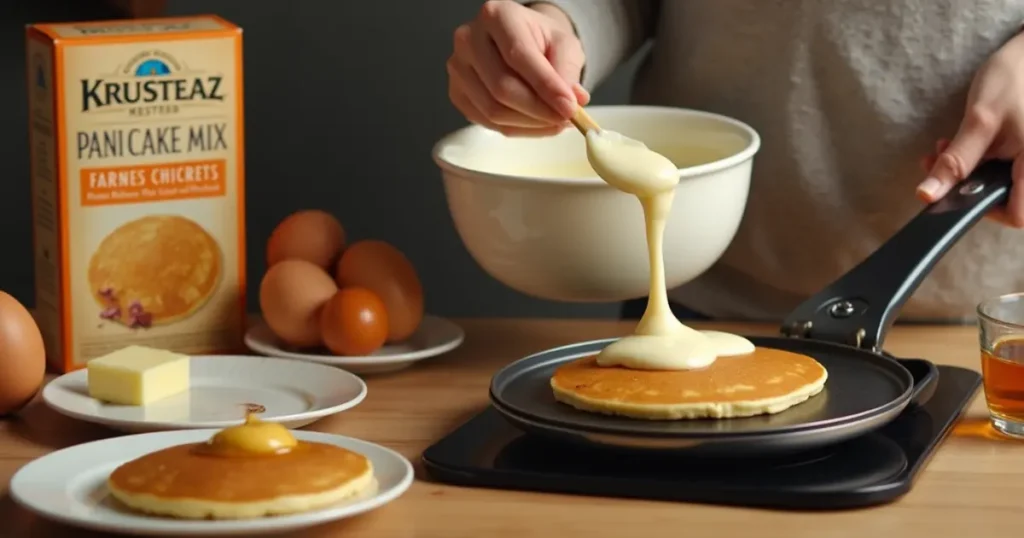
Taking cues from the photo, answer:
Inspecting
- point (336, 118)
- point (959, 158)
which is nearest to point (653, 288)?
point (959, 158)

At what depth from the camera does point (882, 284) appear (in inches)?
51.2

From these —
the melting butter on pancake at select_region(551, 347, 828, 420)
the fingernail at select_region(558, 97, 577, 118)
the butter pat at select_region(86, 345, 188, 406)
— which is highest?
the fingernail at select_region(558, 97, 577, 118)

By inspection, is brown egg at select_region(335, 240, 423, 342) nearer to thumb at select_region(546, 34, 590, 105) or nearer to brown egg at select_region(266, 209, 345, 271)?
brown egg at select_region(266, 209, 345, 271)

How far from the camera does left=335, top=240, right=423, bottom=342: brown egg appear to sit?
146cm

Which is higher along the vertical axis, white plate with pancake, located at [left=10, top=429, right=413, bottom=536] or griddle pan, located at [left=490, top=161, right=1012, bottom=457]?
griddle pan, located at [left=490, top=161, right=1012, bottom=457]

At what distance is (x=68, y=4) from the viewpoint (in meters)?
2.13

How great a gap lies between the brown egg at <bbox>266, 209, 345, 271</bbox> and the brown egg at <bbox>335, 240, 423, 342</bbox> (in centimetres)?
3

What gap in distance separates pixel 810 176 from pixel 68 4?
1.16 meters

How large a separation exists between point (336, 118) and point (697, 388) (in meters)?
1.26

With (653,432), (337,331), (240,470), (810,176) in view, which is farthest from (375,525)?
(810,176)

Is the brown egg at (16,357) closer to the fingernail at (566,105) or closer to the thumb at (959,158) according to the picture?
the fingernail at (566,105)

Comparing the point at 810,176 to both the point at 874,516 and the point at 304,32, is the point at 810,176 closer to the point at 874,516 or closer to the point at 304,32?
the point at 874,516

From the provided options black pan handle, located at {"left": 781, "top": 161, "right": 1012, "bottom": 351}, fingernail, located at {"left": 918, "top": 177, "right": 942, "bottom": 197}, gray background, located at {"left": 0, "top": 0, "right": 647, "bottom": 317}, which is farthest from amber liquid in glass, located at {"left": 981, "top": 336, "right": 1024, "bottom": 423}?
gray background, located at {"left": 0, "top": 0, "right": 647, "bottom": 317}

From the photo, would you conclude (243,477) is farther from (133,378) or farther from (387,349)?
(387,349)
